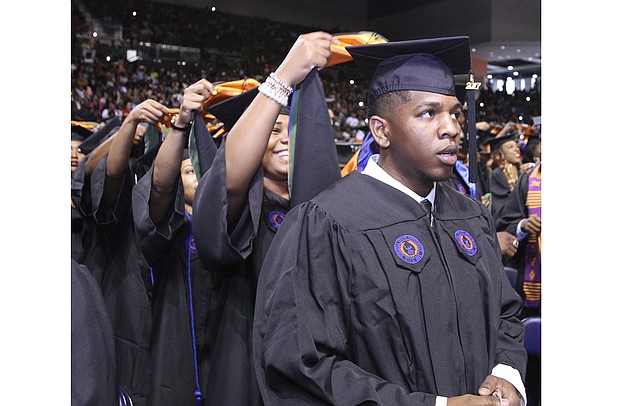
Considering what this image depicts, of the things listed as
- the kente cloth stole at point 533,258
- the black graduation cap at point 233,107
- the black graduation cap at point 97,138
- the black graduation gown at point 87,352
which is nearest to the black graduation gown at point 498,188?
the kente cloth stole at point 533,258

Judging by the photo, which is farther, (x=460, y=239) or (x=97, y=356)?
(x=460, y=239)

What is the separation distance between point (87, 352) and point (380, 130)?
2.97ft

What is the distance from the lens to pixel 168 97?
47.4ft

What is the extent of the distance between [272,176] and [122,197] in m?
1.44

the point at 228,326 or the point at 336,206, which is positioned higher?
the point at 336,206

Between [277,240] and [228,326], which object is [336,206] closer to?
[277,240]

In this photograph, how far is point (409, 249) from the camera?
5.19ft

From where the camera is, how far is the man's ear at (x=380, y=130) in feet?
5.67

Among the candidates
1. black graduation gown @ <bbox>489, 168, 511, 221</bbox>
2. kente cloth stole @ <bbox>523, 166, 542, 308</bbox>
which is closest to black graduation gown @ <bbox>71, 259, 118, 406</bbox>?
kente cloth stole @ <bbox>523, 166, 542, 308</bbox>

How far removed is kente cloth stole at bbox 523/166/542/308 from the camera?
4277 mm

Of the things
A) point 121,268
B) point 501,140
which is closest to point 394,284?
point 121,268

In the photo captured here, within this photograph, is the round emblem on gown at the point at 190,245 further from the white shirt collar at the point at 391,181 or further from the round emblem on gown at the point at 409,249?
the round emblem on gown at the point at 409,249
